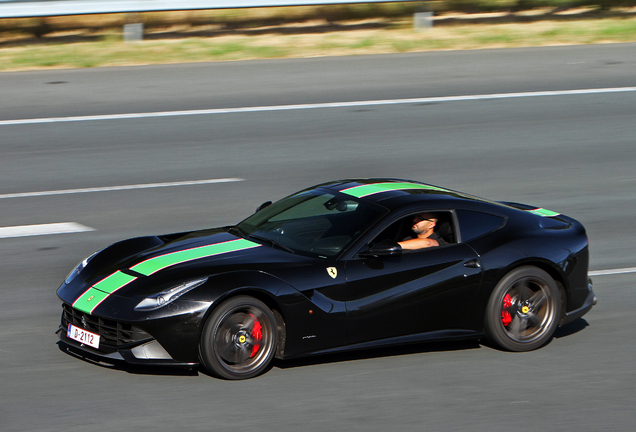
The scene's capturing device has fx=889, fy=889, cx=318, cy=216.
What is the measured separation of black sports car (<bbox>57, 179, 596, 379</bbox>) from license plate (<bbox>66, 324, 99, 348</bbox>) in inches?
0.6

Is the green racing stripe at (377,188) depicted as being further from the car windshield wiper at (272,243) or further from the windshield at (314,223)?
the car windshield wiper at (272,243)

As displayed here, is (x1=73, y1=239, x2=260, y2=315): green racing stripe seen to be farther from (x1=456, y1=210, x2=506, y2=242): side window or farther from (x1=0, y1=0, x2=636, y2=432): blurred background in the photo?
(x1=456, y1=210, x2=506, y2=242): side window

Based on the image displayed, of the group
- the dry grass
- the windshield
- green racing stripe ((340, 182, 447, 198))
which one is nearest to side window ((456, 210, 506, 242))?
green racing stripe ((340, 182, 447, 198))

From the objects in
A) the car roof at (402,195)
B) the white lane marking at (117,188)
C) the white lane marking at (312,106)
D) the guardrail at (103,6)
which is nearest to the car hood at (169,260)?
the car roof at (402,195)

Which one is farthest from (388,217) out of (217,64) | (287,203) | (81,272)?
(217,64)

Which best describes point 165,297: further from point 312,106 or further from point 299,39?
point 299,39

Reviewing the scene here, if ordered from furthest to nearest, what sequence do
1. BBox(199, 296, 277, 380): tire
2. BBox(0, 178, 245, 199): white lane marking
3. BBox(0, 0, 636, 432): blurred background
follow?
BBox(0, 178, 245, 199): white lane marking → BBox(199, 296, 277, 380): tire → BBox(0, 0, 636, 432): blurred background

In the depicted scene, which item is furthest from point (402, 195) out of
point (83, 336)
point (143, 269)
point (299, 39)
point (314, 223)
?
point (299, 39)

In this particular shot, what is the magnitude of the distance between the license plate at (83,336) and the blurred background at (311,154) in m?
0.25

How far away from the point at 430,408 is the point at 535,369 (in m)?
1.22

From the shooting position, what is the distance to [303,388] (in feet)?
20.2

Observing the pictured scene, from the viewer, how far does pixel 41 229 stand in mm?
10250

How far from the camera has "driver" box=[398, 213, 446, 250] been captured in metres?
6.92

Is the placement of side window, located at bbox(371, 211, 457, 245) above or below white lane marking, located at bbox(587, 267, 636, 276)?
above
